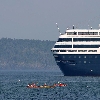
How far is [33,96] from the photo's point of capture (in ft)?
474

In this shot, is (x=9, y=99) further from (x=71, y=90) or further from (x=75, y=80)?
(x=75, y=80)

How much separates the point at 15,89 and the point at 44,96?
20.8 m

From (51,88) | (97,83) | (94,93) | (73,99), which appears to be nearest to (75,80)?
(97,83)

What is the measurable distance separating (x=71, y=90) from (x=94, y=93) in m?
9.02

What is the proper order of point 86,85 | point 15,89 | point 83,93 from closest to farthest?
point 83,93 → point 15,89 → point 86,85

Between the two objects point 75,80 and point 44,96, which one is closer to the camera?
point 44,96

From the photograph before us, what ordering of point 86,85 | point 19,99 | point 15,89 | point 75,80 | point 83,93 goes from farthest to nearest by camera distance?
point 75,80 → point 86,85 → point 15,89 → point 83,93 → point 19,99

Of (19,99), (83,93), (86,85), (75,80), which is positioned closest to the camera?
(19,99)

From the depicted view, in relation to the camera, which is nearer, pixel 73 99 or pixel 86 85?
pixel 73 99

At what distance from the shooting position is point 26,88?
16762 cm

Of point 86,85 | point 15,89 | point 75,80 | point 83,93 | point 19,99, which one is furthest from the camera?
point 75,80

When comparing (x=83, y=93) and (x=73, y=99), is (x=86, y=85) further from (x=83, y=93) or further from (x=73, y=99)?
(x=73, y=99)

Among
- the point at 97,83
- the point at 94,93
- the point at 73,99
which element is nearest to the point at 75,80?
the point at 97,83

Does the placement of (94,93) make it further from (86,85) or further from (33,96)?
(86,85)
